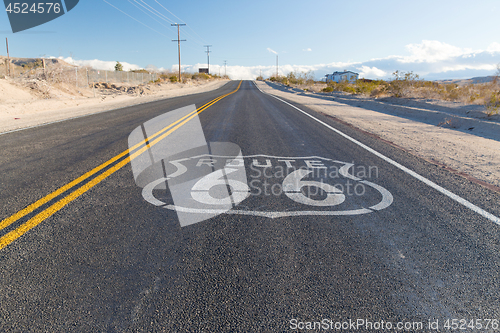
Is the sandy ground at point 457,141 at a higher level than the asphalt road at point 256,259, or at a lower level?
higher

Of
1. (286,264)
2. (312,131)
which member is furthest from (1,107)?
(286,264)

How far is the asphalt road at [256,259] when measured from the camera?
1.93 meters

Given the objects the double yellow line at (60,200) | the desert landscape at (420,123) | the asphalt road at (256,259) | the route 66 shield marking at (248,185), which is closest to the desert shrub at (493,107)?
the desert landscape at (420,123)

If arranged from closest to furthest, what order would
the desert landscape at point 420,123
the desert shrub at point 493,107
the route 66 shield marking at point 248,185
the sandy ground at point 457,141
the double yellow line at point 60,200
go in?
1. the double yellow line at point 60,200
2. the route 66 shield marking at point 248,185
3. the sandy ground at point 457,141
4. the desert landscape at point 420,123
5. the desert shrub at point 493,107

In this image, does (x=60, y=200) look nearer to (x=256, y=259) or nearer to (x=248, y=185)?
(x=248, y=185)

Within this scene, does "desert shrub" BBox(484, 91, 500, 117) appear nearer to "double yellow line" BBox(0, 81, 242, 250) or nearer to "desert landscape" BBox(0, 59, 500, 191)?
"desert landscape" BBox(0, 59, 500, 191)

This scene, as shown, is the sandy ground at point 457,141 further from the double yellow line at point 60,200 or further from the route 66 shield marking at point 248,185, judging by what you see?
the double yellow line at point 60,200

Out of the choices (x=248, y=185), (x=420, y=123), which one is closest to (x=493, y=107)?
(x=420, y=123)

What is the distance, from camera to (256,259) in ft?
8.26

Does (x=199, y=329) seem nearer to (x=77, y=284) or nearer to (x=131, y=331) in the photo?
(x=131, y=331)

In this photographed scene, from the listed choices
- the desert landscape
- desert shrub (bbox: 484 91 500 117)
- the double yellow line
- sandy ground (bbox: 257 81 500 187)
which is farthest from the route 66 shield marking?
desert shrub (bbox: 484 91 500 117)

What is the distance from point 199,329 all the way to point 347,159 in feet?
15.7

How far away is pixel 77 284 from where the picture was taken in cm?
219

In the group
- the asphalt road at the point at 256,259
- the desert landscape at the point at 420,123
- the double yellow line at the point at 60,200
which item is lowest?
the asphalt road at the point at 256,259
